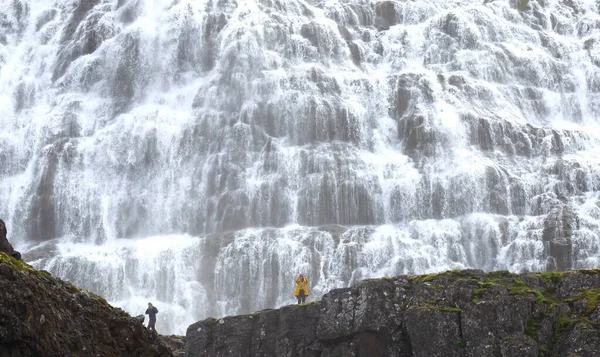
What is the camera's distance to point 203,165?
223ft

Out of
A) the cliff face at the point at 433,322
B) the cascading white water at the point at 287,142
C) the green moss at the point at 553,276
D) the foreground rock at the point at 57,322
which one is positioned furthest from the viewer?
the cascading white water at the point at 287,142

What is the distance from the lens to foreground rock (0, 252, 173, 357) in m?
18.4

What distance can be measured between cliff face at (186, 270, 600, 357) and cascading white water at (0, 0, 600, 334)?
21.1 metres

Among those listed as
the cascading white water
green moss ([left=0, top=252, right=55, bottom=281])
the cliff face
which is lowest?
the cliff face

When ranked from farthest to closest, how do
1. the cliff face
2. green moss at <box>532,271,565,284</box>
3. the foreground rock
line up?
1. green moss at <box>532,271,565,284</box>
2. the cliff face
3. the foreground rock

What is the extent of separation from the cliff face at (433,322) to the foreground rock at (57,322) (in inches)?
421

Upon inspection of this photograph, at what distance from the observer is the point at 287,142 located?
226ft

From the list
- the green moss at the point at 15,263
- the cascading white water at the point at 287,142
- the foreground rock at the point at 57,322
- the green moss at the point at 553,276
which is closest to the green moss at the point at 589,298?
the green moss at the point at 553,276

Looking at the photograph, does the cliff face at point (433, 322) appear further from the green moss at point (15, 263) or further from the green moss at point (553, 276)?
the green moss at point (15, 263)

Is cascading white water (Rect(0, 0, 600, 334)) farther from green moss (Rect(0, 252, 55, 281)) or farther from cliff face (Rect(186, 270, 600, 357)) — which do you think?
green moss (Rect(0, 252, 55, 281))

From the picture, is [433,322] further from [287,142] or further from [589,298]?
[287,142]

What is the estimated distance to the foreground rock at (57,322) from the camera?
1841cm

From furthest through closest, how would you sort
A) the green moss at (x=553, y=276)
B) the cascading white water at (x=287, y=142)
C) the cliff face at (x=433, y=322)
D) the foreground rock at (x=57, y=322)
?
the cascading white water at (x=287, y=142) → the green moss at (x=553, y=276) → the cliff face at (x=433, y=322) → the foreground rock at (x=57, y=322)

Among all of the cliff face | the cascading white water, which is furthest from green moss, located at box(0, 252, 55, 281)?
the cascading white water
